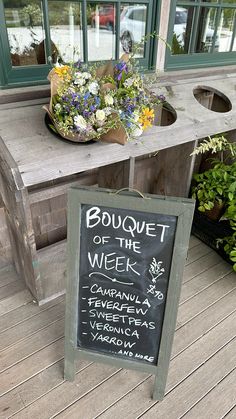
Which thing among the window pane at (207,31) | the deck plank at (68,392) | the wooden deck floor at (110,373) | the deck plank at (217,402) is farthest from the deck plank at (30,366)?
the window pane at (207,31)

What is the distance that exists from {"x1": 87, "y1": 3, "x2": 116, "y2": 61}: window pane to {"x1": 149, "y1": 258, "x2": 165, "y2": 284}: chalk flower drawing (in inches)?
51.1

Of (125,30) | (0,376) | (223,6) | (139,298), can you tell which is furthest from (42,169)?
(223,6)

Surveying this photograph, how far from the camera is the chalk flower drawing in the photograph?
45.5 inches

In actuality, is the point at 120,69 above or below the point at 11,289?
above

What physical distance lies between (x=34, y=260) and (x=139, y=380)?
0.75 m

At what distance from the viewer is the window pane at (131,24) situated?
1854mm

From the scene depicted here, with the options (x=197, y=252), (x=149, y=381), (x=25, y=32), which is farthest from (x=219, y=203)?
(x=25, y=32)

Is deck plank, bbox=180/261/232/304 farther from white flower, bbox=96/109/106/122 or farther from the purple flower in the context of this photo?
the purple flower

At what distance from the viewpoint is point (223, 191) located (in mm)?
2031

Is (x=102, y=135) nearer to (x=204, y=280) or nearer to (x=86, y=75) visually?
(x=86, y=75)

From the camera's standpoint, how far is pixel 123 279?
1.22 meters

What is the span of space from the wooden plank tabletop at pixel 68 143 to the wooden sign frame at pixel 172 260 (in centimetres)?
33

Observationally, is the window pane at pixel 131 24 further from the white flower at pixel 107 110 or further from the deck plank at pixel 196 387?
the deck plank at pixel 196 387

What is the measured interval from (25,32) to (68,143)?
0.63 m
